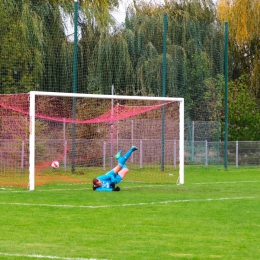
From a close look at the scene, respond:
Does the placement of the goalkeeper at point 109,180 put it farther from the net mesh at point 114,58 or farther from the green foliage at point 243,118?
the green foliage at point 243,118

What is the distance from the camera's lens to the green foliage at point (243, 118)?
39156 mm

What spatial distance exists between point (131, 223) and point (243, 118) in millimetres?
26936

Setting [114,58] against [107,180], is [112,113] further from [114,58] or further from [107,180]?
[114,58]

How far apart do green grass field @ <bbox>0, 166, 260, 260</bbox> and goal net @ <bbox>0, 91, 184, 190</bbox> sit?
1797mm

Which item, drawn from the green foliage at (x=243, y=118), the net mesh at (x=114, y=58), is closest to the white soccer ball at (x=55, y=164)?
the net mesh at (x=114, y=58)

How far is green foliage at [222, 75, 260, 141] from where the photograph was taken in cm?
3916

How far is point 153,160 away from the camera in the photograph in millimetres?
26750

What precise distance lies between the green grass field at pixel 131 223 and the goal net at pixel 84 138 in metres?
1.80

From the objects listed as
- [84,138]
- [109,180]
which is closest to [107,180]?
[109,180]

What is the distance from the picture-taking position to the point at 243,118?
130 ft

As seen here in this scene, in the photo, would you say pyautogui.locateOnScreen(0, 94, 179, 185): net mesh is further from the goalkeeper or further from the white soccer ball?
the goalkeeper

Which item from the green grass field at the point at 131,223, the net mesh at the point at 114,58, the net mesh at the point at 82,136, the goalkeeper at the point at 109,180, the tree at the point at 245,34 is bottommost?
the green grass field at the point at 131,223

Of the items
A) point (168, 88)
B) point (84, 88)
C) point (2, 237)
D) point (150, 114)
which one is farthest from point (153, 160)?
point (2, 237)

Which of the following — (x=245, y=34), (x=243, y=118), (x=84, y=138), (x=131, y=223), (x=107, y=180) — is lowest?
(x=131, y=223)
